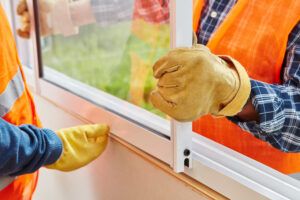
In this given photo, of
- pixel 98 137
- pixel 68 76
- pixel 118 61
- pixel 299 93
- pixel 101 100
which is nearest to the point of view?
pixel 299 93

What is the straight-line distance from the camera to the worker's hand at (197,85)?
2.35 ft

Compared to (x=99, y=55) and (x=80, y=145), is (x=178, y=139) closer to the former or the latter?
(x=80, y=145)

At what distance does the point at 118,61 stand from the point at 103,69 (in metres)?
0.09

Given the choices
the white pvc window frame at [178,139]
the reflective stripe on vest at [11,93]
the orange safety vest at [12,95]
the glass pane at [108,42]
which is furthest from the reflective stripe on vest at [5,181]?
the glass pane at [108,42]

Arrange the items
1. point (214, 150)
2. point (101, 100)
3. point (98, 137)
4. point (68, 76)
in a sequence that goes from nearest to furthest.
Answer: point (214, 150), point (98, 137), point (101, 100), point (68, 76)

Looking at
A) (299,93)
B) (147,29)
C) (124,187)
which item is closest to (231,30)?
(299,93)

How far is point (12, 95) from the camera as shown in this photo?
1.03 m

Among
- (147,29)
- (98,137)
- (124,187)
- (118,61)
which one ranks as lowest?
(124,187)

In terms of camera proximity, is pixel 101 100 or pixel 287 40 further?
pixel 101 100

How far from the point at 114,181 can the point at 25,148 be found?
1.39 feet

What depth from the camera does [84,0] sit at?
1.59 meters

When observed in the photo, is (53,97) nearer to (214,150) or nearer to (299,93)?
(214,150)

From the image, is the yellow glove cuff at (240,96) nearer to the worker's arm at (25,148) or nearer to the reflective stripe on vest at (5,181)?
the worker's arm at (25,148)

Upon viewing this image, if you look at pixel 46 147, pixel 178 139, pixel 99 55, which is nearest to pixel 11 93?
pixel 46 147
